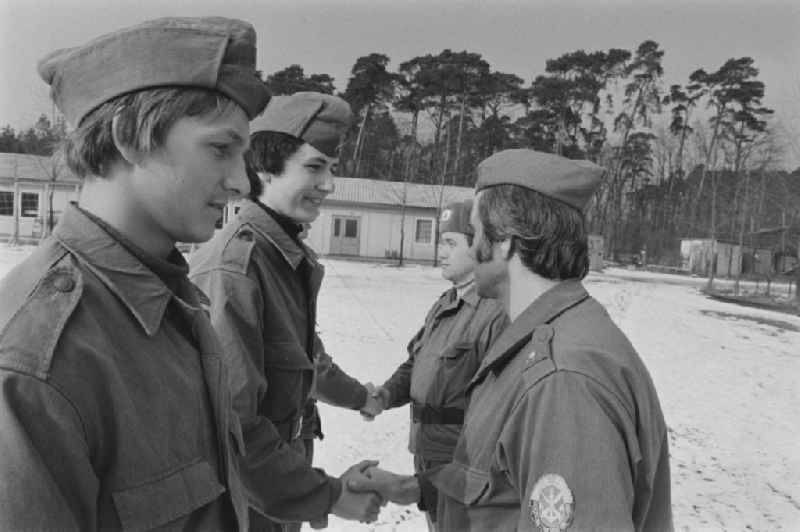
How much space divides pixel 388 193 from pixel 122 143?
35246mm

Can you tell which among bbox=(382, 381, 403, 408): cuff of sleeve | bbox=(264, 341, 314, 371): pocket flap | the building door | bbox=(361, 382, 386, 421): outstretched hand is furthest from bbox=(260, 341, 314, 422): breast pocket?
the building door

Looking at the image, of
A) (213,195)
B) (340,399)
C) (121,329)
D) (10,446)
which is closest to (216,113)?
(213,195)

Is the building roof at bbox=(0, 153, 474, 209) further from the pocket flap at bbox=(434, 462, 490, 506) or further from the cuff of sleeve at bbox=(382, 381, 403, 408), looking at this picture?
the pocket flap at bbox=(434, 462, 490, 506)

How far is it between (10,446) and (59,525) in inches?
6.3

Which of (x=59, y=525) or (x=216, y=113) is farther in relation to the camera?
(x=216, y=113)

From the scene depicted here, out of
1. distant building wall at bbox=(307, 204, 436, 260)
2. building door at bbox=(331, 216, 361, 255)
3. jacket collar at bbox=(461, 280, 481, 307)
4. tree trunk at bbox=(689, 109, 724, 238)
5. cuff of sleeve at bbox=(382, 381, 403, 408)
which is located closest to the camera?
jacket collar at bbox=(461, 280, 481, 307)

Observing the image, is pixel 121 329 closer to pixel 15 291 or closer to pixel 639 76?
pixel 15 291

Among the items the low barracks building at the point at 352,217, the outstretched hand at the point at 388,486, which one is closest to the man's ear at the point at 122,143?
the outstretched hand at the point at 388,486

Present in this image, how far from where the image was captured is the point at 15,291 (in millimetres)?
1128

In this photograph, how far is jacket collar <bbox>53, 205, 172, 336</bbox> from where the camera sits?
1.25 meters

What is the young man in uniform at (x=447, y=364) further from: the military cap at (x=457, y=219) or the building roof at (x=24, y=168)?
the building roof at (x=24, y=168)

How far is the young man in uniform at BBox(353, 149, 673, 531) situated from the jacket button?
1157mm

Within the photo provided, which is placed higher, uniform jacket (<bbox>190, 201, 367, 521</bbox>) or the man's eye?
the man's eye

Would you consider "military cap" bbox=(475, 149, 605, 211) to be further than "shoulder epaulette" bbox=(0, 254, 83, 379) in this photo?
Yes
